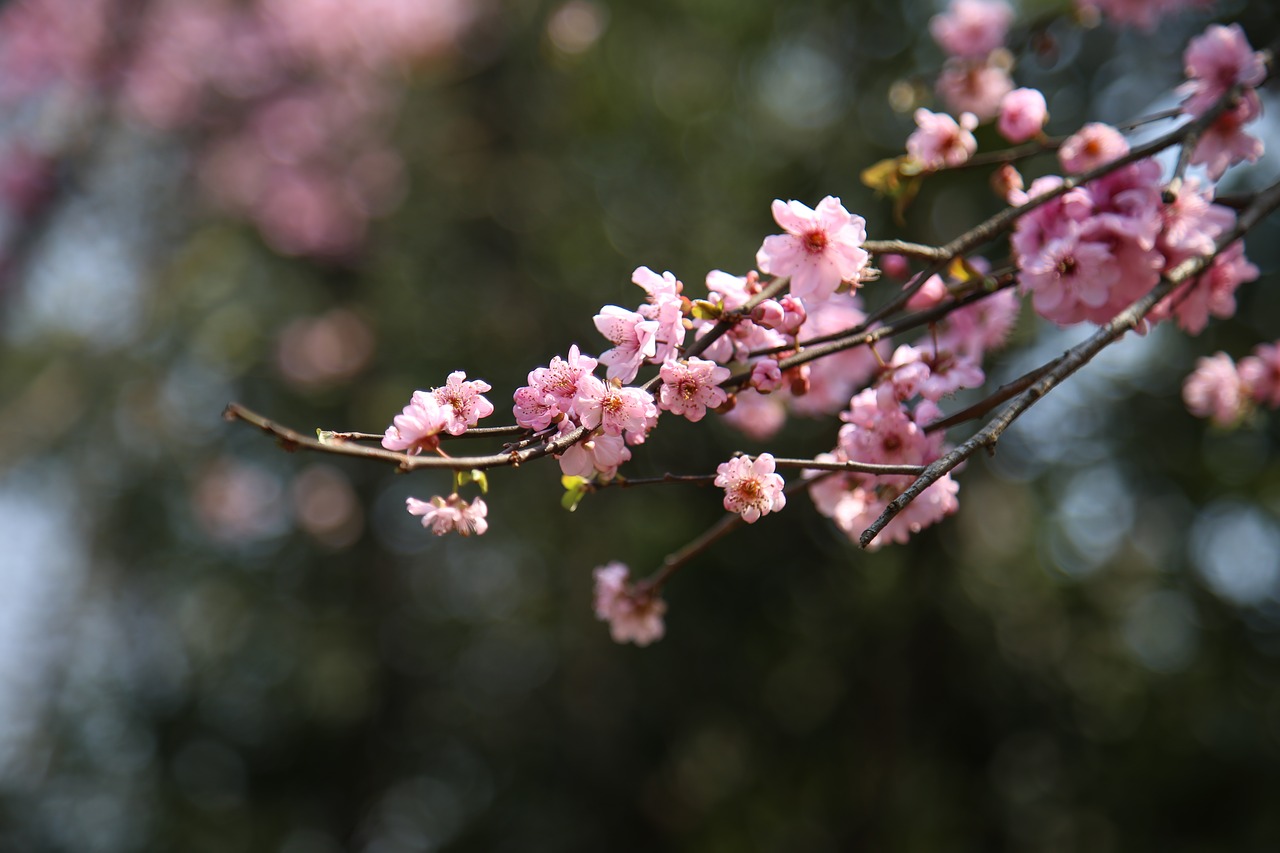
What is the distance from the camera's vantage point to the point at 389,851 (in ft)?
14.9

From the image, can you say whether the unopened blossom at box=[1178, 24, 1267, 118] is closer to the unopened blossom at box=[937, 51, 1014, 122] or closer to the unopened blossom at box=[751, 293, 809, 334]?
the unopened blossom at box=[937, 51, 1014, 122]

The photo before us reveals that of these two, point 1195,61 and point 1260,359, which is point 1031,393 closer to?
point 1195,61

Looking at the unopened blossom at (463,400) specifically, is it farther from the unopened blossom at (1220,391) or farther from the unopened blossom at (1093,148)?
the unopened blossom at (1220,391)

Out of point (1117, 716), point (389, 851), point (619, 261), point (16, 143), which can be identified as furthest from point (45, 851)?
point (1117, 716)

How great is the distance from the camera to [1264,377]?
155 cm

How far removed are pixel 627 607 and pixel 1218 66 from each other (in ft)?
3.25

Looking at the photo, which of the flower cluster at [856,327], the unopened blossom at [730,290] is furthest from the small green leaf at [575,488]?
the unopened blossom at [730,290]

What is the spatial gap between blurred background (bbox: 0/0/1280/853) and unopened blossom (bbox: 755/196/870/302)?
221 cm

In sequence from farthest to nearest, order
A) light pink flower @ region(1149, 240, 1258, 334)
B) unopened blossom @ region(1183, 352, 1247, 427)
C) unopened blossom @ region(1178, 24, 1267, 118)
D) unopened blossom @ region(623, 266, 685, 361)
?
1. unopened blossom @ region(1183, 352, 1247, 427)
2. unopened blossom @ region(1178, 24, 1267, 118)
3. light pink flower @ region(1149, 240, 1258, 334)
4. unopened blossom @ region(623, 266, 685, 361)

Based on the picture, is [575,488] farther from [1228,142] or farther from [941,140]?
[1228,142]

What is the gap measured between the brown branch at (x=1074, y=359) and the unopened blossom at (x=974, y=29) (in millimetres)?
704

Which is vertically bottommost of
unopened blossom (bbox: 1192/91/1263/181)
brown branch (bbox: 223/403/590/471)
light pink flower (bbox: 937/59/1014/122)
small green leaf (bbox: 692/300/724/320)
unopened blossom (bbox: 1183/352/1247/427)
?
brown branch (bbox: 223/403/590/471)

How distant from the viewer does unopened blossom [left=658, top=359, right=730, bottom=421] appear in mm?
902

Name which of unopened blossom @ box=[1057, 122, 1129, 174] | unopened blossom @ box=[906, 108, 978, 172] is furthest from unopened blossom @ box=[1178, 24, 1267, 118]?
unopened blossom @ box=[906, 108, 978, 172]
